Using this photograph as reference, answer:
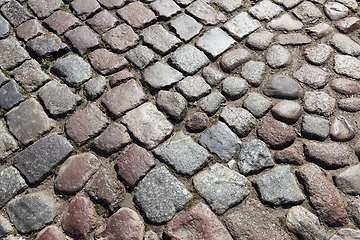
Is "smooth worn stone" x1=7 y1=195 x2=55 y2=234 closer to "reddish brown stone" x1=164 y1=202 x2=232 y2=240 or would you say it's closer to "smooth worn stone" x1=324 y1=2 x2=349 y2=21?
"reddish brown stone" x1=164 y1=202 x2=232 y2=240

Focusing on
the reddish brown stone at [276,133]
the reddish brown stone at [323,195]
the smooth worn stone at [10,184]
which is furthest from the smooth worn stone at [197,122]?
the smooth worn stone at [10,184]

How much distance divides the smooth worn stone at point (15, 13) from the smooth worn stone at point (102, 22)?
0.59 meters

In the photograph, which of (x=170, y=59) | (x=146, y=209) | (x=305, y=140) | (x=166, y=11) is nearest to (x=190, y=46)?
(x=170, y=59)

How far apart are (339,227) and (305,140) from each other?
63cm

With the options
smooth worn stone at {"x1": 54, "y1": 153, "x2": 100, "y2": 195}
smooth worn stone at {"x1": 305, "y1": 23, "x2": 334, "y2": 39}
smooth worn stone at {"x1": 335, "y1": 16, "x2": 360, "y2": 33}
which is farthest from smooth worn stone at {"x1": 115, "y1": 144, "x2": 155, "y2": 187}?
smooth worn stone at {"x1": 335, "y1": 16, "x2": 360, "y2": 33}

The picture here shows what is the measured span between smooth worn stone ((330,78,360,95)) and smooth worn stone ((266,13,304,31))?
27.0 inches

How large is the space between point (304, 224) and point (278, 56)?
1.44 meters

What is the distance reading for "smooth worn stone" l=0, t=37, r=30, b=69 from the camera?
2.48 metres

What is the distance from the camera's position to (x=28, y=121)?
2.23 metres

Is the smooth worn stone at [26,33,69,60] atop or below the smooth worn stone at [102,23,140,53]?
below

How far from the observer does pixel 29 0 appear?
9.32 feet

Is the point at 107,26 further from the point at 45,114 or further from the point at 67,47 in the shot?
the point at 45,114

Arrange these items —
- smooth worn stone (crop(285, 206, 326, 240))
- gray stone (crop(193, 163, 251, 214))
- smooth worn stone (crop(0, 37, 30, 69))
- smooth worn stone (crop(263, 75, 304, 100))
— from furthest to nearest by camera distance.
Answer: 1. smooth worn stone (crop(0, 37, 30, 69))
2. smooth worn stone (crop(263, 75, 304, 100))
3. gray stone (crop(193, 163, 251, 214))
4. smooth worn stone (crop(285, 206, 326, 240))

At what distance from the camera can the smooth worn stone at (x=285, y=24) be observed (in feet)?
9.16
